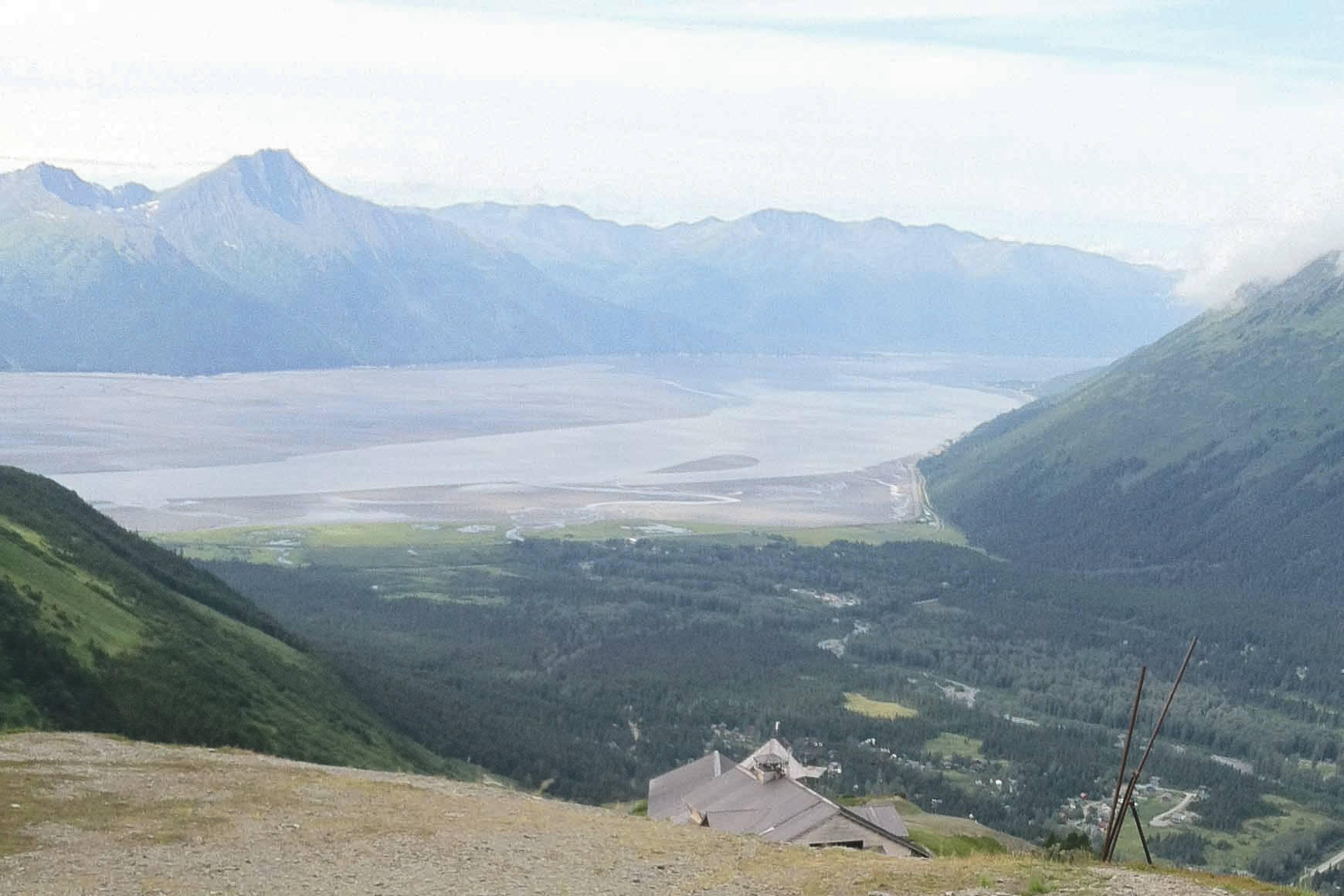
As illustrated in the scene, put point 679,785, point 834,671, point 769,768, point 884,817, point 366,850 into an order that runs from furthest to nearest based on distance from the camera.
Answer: point 834,671 → point 679,785 → point 884,817 → point 769,768 → point 366,850

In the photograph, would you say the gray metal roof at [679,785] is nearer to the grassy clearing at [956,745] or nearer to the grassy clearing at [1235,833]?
the grassy clearing at [1235,833]

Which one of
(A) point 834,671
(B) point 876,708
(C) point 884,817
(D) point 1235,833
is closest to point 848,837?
(C) point 884,817

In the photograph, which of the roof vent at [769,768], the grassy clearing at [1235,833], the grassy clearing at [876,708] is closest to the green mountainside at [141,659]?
the roof vent at [769,768]

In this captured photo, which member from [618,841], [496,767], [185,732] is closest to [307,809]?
[618,841]

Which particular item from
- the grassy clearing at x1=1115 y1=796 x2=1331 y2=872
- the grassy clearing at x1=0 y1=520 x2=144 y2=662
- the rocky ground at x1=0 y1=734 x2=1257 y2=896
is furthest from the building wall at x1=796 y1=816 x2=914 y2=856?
the grassy clearing at x1=1115 y1=796 x2=1331 y2=872

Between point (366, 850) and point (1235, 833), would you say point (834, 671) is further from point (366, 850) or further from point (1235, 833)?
point (366, 850)

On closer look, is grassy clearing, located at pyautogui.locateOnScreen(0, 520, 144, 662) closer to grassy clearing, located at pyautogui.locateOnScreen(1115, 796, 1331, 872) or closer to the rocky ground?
the rocky ground
